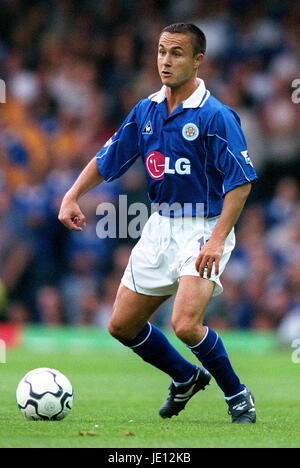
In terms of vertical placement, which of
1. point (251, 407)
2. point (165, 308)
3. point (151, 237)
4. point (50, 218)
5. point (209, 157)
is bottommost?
point (165, 308)

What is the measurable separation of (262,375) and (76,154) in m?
5.76

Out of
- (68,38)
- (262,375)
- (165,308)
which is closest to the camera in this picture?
(262,375)

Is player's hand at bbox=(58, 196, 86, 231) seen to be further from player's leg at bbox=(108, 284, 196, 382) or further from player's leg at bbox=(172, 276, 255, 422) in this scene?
player's leg at bbox=(172, 276, 255, 422)

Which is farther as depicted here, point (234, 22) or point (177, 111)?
point (234, 22)

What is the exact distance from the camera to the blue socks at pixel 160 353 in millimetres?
5668

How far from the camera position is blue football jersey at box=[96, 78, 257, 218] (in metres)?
5.25

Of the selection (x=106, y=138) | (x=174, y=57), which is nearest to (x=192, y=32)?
(x=174, y=57)

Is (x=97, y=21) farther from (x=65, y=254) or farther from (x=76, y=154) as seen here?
(x=65, y=254)

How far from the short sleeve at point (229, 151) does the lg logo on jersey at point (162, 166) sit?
181 millimetres

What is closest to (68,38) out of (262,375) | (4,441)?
(262,375)

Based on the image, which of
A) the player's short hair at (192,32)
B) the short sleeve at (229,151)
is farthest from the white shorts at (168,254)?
the player's short hair at (192,32)

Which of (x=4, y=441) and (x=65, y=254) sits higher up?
(x=4, y=441)

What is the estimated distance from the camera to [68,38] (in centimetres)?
1555

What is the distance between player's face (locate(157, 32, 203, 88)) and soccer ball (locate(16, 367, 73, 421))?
1.91 m
